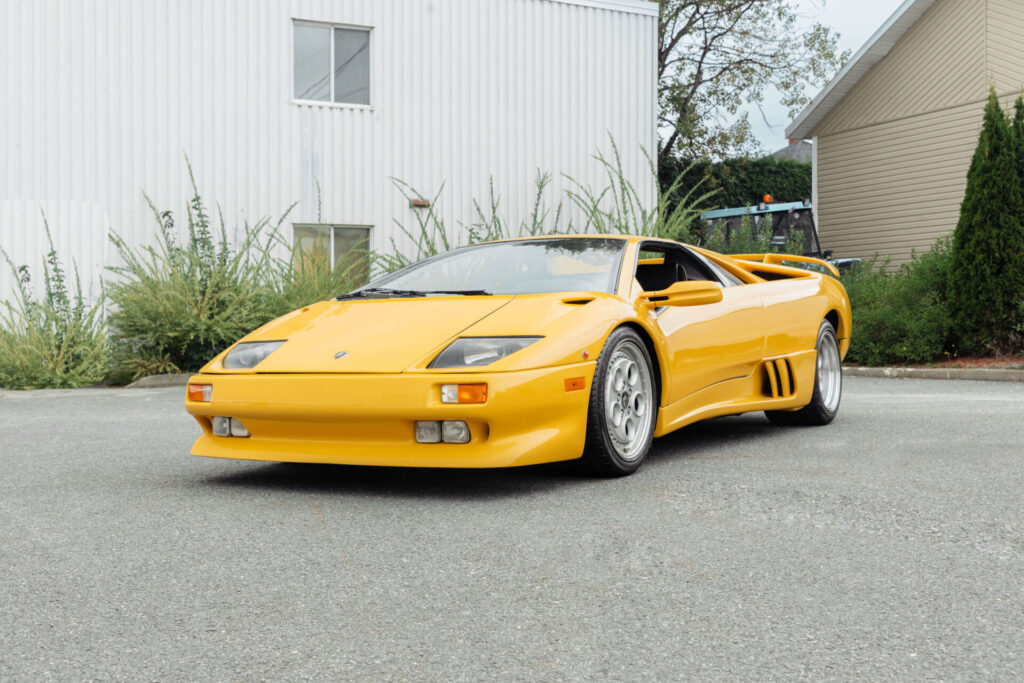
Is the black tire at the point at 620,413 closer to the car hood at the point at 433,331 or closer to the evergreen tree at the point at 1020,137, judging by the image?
the car hood at the point at 433,331

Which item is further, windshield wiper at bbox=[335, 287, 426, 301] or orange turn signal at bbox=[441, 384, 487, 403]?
windshield wiper at bbox=[335, 287, 426, 301]

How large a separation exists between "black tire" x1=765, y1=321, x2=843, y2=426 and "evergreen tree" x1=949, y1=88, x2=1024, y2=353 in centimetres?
597

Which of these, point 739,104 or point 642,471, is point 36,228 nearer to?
point 642,471

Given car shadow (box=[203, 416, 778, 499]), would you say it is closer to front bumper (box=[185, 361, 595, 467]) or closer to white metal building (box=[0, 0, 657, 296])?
front bumper (box=[185, 361, 595, 467])

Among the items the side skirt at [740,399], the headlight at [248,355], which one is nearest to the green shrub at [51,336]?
the headlight at [248,355]

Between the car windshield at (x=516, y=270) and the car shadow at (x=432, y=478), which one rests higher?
the car windshield at (x=516, y=270)

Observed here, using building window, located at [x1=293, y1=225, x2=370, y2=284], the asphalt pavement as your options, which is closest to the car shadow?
the asphalt pavement

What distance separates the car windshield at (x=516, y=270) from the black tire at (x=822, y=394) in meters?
1.88

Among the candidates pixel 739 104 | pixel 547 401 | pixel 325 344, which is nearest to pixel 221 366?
pixel 325 344

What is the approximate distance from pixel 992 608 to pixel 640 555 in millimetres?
1046

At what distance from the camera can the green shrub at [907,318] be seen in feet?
42.0

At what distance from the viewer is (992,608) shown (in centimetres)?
295

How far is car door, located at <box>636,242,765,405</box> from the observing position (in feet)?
17.7

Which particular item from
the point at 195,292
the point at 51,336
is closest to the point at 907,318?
the point at 195,292
